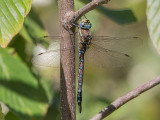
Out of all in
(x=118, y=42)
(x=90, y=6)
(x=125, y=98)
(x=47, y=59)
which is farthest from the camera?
(x=118, y=42)

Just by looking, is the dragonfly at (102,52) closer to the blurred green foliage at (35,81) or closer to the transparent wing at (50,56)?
the transparent wing at (50,56)

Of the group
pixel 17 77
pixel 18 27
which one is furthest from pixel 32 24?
pixel 18 27

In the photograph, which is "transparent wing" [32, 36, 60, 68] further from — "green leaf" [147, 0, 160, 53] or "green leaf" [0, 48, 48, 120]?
"green leaf" [147, 0, 160, 53]

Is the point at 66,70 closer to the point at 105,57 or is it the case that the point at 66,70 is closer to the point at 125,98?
the point at 125,98

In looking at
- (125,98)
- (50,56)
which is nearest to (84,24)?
(50,56)

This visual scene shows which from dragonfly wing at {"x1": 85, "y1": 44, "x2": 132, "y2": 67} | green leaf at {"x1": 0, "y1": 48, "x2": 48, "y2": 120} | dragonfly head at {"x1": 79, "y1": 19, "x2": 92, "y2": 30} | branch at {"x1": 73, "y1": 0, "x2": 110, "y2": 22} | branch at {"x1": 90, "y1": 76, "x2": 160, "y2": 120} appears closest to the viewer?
branch at {"x1": 73, "y1": 0, "x2": 110, "y2": 22}

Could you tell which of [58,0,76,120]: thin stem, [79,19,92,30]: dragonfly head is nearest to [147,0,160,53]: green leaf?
[58,0,76,120]: thin stem

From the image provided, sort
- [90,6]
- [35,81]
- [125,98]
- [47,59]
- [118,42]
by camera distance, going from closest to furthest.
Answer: [90,6] → [125,98] → [47,59] → [35,81] → [118,42]

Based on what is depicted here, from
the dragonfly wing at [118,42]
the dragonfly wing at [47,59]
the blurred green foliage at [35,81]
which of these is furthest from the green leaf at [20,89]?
the dragonfly wing at [118,42]
